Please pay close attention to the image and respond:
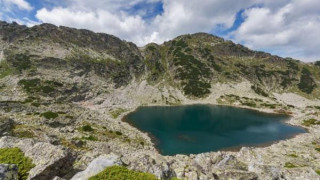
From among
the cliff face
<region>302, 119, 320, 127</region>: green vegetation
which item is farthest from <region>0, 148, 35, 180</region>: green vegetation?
the cliff face

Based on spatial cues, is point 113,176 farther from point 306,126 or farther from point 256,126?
point 306,126

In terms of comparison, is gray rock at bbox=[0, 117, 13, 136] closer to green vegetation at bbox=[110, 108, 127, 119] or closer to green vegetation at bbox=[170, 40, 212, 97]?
green vegetation at bbox=[110, 108, 127, 119]

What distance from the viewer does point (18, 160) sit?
14.1 meters

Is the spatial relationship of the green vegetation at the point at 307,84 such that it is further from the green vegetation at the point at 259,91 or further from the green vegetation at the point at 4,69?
the green vegetation at the point at 4,69

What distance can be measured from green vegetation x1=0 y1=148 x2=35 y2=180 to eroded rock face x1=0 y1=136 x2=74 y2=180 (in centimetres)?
30

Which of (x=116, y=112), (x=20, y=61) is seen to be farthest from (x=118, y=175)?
(x=20, y=61)

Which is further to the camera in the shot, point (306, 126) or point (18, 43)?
point (18, 43)

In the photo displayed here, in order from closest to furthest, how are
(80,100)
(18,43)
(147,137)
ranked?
(147,137), (80,100), (18,43)

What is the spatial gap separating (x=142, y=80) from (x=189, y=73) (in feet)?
139

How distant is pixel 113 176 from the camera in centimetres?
1252

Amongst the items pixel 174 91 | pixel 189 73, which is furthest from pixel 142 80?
pixel 189 73

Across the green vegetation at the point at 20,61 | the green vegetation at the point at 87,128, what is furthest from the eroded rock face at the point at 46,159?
the green vegetation at the point at 20,61

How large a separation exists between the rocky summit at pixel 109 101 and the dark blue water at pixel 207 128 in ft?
19.4

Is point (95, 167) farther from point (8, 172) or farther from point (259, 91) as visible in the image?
point (259, 91)
